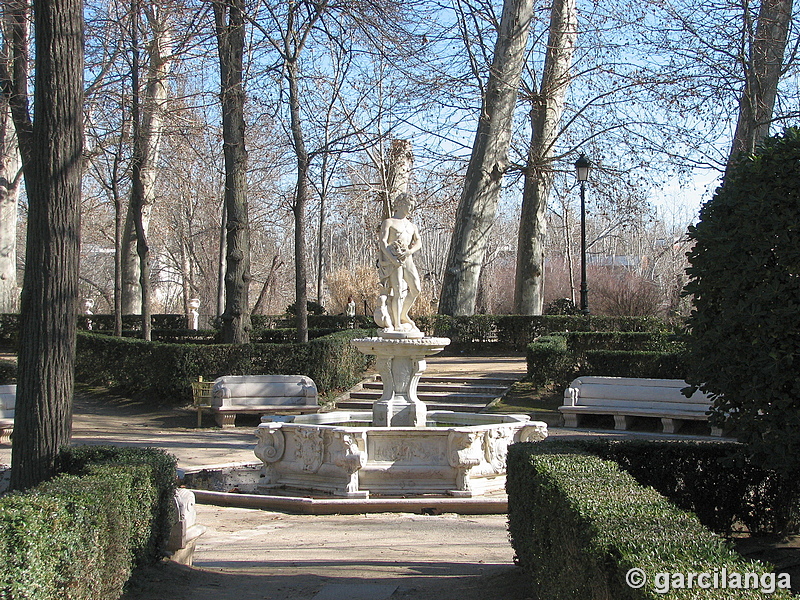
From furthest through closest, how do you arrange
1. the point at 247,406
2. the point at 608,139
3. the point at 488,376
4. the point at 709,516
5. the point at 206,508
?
the point at 608,139, the point at 488,376, the point at 247,406, the point at 206,508, the point at 709,516

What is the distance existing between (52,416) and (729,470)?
→ 537 cm

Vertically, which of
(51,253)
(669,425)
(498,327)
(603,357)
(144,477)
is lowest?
(669,425)

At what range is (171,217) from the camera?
42.6 metres

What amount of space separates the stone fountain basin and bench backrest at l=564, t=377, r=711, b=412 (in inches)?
190

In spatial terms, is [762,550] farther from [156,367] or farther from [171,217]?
[171,217]

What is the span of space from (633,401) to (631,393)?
15 cm

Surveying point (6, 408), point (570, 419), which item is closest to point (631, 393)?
point (570, 419)

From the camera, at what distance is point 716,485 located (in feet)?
21.8

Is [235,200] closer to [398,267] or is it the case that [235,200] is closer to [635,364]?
[398,267]

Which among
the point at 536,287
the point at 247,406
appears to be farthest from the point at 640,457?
the point at 536,287

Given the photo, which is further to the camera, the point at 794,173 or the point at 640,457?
the point at 640,457

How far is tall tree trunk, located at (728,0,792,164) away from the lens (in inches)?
619

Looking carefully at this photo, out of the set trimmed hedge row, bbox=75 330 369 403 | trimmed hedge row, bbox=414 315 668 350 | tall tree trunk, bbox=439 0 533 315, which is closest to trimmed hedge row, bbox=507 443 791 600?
trimmed hedge row, bbox=75 330 369 403

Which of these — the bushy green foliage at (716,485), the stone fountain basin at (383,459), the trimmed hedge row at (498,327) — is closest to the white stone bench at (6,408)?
the stone fountain basin at (383,459)
